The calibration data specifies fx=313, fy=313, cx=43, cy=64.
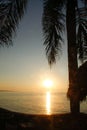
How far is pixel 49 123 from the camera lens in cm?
766

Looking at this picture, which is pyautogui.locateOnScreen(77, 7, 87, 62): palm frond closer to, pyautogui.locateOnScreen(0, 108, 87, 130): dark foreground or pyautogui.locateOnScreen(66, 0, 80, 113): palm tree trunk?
pyautogui.locateOnScreen(66, 0, 80, 113): palm tree trunk

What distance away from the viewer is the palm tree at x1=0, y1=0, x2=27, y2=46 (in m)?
9.40

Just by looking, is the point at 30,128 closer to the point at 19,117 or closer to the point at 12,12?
the point at 19,117

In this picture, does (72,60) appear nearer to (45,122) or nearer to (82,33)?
(82,33)

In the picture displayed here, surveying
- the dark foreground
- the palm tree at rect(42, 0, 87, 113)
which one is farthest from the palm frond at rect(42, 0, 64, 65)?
the dark foreground

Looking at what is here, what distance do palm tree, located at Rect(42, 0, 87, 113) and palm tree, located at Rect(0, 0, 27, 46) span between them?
1.09m

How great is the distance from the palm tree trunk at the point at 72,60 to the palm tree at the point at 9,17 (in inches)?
61.5

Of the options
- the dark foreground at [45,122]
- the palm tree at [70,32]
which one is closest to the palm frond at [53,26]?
the palm tree at [70,32]

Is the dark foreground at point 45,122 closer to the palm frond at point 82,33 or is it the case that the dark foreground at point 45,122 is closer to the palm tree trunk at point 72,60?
the palm tree trunk at point 72,60

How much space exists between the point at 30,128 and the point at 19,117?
40cm

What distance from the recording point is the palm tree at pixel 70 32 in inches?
369

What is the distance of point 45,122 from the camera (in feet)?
25.1

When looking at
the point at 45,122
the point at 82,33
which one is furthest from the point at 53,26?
the point at 45,122

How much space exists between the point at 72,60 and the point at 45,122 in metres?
2.45
